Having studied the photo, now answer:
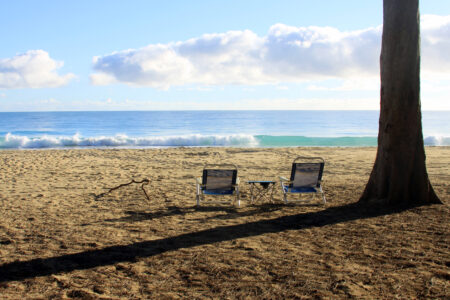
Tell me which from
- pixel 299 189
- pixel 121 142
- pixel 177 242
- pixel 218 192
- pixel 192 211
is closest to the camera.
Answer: pixel 177 242

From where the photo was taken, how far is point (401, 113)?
5.88 meters

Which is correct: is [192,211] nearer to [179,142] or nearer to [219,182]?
[219,182]

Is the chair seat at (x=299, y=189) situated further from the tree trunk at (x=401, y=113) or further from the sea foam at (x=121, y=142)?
the sea foam at (x=121, y=142)

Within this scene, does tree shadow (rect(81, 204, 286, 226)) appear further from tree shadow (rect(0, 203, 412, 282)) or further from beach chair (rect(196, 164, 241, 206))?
tree shadow (rect(0, 203, 412, 282))

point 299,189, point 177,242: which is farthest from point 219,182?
point 177,242

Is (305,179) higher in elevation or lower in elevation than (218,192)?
higher

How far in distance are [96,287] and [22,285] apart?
63 cm

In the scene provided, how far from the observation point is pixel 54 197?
7.17 m

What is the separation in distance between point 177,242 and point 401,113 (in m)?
3.80

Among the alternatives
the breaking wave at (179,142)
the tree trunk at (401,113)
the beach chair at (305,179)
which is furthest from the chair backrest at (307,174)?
the breaking wave at (179,142)

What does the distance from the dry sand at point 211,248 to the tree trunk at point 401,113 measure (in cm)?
43

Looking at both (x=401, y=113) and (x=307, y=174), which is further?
(x=307, y=174)

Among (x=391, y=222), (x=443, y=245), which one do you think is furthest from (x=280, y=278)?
(x=391, y=222)

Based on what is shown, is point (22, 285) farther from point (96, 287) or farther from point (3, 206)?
point (3, 206)
